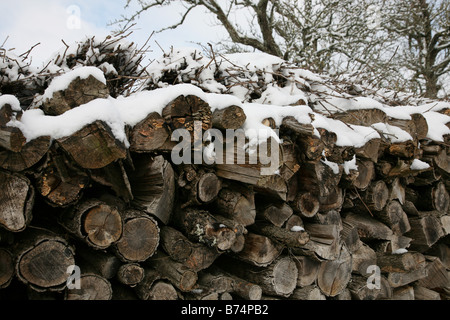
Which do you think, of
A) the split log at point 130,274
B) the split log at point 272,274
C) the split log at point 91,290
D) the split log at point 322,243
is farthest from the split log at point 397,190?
the split log at point 91,290

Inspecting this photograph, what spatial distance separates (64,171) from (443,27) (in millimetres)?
11854

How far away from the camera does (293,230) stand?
2.27 metres

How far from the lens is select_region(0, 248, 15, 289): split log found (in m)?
1.53

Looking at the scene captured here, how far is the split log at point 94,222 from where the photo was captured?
5.24 feet

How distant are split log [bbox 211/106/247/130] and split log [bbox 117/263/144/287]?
0.81 meters

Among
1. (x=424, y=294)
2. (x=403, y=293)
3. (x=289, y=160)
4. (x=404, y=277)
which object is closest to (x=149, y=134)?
(x=289, y=160)

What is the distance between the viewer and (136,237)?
68.6 inches

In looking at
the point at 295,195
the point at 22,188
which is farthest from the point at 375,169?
the point at 22,188

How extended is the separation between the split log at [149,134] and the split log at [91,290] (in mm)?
607

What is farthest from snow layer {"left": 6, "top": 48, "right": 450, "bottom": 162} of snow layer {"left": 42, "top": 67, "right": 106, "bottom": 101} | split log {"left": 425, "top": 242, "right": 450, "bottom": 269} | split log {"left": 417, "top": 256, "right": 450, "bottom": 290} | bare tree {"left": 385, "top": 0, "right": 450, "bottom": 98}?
bare tree {"left": 385, "top": 0, "right": 450, "bottom": 98}

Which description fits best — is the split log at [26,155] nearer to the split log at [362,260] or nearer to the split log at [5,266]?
the split log at [5,266]

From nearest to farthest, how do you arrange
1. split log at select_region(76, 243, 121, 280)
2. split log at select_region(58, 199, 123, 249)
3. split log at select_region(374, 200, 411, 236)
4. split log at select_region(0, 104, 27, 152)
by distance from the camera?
1. split log at select_region(0, 104, 27, 152)
2. split log at select_region(58, 199, 123, 249)
3. split log at select_region(76, 243, 121, 280)
4. split log at select_region(374, 200, 411, 236)

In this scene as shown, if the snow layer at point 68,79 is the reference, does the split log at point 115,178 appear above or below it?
below

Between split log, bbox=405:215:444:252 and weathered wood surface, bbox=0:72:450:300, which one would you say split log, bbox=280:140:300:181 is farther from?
split log, bbox=405:215:444:252
